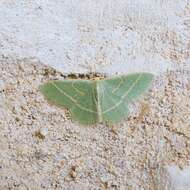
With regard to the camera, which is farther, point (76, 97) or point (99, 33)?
point (99, 33)

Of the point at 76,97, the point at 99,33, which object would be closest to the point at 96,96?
the point at 76,97

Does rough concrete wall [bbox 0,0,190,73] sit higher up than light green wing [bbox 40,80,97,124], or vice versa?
rough concrete wall [bbox 0,0,190,73]

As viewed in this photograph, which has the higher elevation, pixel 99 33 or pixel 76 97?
pixel 99 33

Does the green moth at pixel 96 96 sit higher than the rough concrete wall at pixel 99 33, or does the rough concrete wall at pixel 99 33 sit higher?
the rough concrete wall at pixel 99 33

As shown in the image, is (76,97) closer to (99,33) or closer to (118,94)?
(118,94)

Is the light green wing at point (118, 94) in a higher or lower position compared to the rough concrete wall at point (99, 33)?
lower
